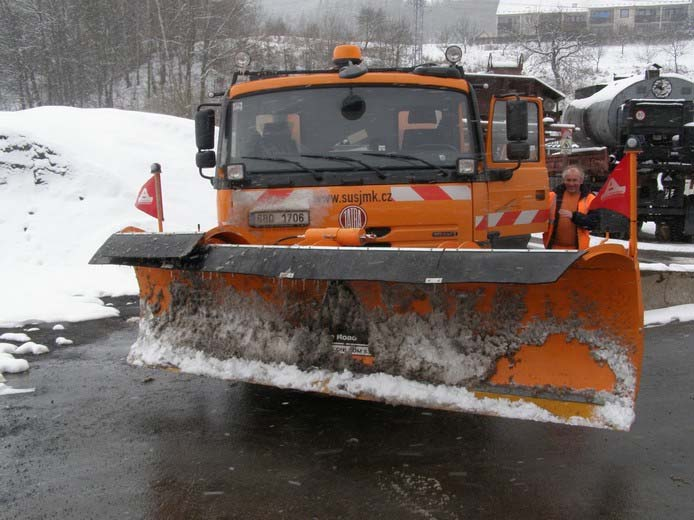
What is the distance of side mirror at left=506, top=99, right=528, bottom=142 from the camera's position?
16.6 ft

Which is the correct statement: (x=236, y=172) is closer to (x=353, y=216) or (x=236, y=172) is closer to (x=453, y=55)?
(x=353, y=216)

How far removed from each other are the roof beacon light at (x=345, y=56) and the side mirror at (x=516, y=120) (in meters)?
1.34

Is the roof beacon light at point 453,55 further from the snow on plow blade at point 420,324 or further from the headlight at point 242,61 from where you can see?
the snow on plow blade at point 420,324

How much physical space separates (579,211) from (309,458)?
123 inches

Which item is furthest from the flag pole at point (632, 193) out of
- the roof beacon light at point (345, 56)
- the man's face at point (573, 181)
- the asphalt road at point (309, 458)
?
the roof beacon light at point (345, 56)

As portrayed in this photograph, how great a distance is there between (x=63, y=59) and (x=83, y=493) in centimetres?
4005

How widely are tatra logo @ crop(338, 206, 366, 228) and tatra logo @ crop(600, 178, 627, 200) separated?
5.11ft

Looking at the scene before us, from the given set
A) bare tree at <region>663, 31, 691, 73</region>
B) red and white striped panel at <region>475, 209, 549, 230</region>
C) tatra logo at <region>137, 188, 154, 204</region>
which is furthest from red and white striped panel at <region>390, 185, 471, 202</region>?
bare tree at <region>663, 31, 691, 73</region>

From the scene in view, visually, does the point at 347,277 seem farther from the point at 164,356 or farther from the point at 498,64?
the point at 498,64

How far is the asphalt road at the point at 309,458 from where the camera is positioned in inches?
129

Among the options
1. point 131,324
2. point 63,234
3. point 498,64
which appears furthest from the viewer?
Result: point 63,234

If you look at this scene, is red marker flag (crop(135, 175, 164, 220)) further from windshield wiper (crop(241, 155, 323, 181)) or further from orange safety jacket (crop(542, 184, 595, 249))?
orange safety jacket (crop(542, 184, 595, 249))

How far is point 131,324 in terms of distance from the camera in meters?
7.50

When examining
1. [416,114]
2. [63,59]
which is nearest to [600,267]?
[416,114]
